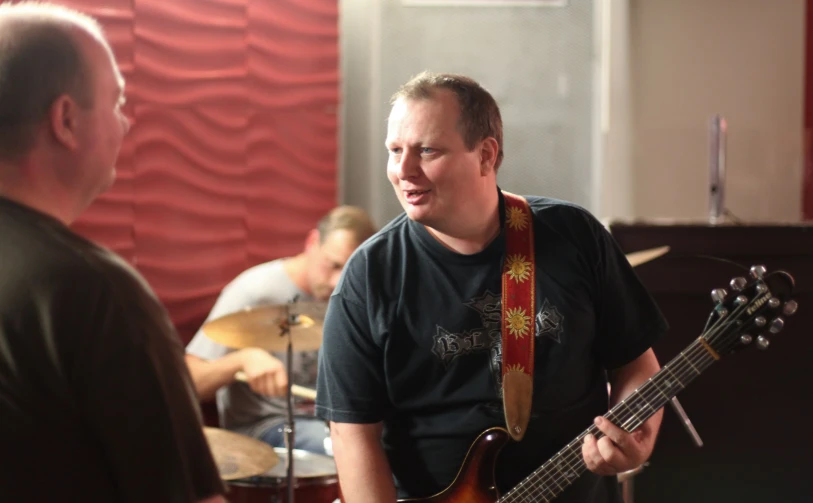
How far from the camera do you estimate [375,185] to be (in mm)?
4918

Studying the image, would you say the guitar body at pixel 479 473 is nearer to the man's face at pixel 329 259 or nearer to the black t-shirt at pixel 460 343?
the black t-shirt at pixel 460 343

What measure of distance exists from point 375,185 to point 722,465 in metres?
2.14

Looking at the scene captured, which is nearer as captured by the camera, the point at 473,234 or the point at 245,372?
the point at 473,234

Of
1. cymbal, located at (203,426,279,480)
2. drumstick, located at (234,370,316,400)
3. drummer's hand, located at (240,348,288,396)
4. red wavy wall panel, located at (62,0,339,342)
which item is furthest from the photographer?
red wavy wall panel, located at (62,0,339,342)

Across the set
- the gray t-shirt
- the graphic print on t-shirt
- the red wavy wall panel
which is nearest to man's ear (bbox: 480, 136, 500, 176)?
the graphic print on t-shirt

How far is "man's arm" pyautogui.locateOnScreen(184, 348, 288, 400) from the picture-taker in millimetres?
3643

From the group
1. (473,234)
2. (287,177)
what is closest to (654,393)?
(473,234)

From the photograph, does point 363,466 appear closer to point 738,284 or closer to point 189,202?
point 738,284

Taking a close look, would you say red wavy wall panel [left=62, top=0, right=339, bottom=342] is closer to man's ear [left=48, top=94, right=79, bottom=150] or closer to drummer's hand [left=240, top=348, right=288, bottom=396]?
drummer's hand [left=240, top=348, right=288, bottom=396]

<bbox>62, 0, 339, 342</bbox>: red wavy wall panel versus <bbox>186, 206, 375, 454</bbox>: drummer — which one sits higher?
<bbox>62, 0, 339, 342</bbox>: red wavy wall panel

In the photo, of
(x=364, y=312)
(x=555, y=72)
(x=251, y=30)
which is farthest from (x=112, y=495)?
(x=555, y=72)

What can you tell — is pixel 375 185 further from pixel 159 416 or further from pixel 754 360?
pixel 159 416

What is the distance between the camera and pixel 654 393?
2.14 metres

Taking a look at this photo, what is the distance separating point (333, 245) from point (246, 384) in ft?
2.39
